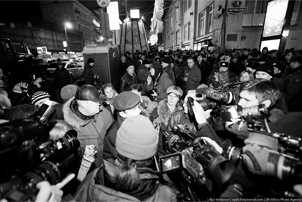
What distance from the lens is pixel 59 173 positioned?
1033 millimetres

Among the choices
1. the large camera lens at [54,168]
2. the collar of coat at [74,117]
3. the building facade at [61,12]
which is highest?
the building facade at [61,12]

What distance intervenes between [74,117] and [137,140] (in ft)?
4.67

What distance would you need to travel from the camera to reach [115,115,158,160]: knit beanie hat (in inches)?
→ 49.6

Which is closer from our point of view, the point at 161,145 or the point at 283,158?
the point at 283,158

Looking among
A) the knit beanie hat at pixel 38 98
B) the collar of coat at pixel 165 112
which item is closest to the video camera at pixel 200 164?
the collar of coat at pixel 165 112

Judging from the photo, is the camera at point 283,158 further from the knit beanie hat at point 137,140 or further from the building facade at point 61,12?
the building facade at point 61,12

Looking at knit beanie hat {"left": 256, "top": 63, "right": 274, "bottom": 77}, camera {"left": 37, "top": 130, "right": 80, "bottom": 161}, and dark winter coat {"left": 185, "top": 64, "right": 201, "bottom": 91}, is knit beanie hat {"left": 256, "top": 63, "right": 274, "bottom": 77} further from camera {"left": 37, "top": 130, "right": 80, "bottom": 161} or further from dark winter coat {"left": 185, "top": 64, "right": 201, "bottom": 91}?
camera {"left": 37, "top": 130, "right": 80, "bottom": 161}

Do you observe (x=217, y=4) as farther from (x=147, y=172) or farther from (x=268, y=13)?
(x=147, y=172)

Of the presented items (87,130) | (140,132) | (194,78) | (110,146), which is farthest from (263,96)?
(194,78)

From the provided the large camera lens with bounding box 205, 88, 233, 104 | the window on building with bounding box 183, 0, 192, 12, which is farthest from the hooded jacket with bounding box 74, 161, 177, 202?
the window on building with bounding box 183, 0, 192, 12

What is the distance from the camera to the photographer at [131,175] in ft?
3.74

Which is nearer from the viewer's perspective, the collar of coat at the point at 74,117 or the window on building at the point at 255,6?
the collar of coat at the point at 74,117

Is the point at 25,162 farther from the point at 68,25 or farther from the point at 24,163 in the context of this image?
the point at 68,25

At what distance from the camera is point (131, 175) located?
3.78ft
